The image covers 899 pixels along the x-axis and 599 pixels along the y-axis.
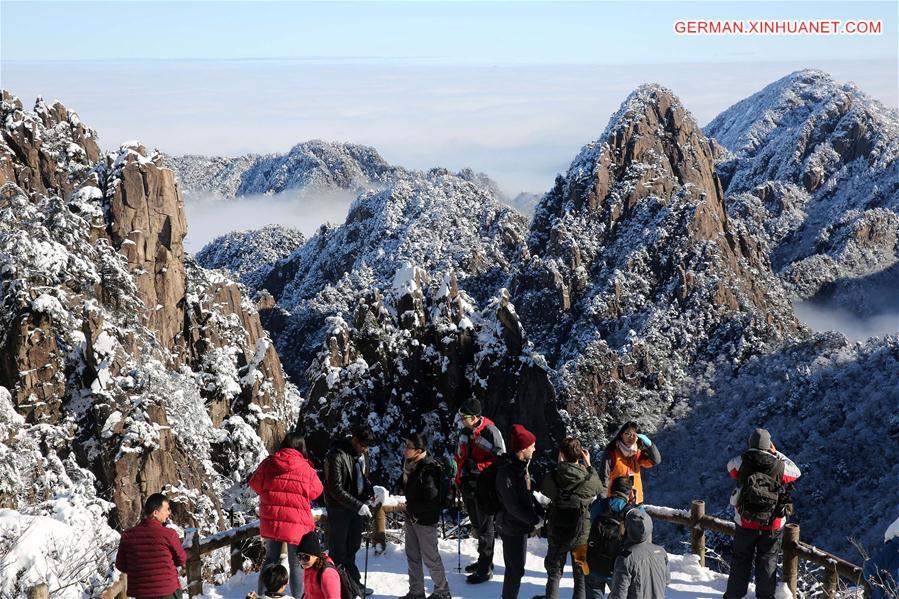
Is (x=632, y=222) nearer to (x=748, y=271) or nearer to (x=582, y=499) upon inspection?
(x=748, y=271)

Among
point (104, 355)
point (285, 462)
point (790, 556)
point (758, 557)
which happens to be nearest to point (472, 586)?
point (285, 462)

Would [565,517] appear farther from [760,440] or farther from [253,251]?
[253,251]

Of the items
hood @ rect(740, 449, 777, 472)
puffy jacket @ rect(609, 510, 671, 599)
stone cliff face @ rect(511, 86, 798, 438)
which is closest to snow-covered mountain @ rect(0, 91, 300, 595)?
puffy jacket @ rect(609, 510, 671, 599)

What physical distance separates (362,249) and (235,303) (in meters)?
116

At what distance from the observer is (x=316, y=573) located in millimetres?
7191

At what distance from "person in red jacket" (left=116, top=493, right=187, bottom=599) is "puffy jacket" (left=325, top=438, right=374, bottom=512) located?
1.90 meters

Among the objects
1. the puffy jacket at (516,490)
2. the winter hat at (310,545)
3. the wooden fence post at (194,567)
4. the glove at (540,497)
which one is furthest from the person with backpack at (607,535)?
the wooden fence post at (194,567)

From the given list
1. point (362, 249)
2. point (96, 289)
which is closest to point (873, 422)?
point (96, 289)

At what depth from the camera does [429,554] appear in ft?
32.2

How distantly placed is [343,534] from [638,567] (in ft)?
12.4

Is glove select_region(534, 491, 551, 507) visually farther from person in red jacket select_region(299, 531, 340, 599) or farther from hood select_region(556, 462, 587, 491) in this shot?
person in red jacket select_region(299, 531, 340, 599)

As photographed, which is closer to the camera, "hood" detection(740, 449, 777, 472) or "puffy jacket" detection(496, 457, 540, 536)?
"puffy jacket" detection(496, 457, 540, 536)

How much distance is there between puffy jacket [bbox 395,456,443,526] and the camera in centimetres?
951

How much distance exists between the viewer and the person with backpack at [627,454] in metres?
10.0
